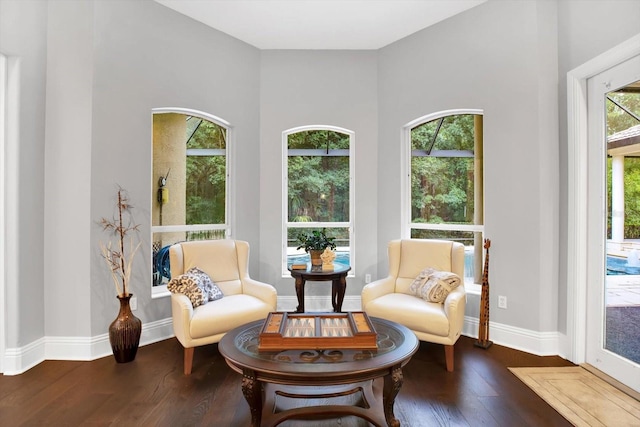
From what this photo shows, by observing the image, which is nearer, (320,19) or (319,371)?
(319,371)

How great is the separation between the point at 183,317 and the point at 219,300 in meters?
0.50

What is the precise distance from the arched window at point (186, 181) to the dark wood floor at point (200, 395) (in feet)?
3.81

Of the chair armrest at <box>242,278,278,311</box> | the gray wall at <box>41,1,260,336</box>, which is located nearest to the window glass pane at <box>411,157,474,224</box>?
the chair armrest at <box>242,278,278,311</box>

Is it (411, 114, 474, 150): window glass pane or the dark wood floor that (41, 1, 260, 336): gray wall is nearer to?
the dark wood floor

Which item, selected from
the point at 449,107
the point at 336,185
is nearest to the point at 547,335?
the point at 449,107

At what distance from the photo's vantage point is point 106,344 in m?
3.24

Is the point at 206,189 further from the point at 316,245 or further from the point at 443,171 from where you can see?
the point at 443,171

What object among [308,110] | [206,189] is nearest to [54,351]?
[206,189]

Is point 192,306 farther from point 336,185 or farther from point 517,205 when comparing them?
point 517,205

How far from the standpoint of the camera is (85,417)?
224 cm

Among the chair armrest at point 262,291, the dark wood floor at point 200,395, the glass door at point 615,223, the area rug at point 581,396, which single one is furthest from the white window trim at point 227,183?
the glass door at point 615,223

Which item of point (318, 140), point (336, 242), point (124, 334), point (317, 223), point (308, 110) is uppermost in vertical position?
point (308, 110)

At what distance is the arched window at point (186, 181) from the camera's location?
382 cm

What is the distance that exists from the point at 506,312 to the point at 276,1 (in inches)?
145
